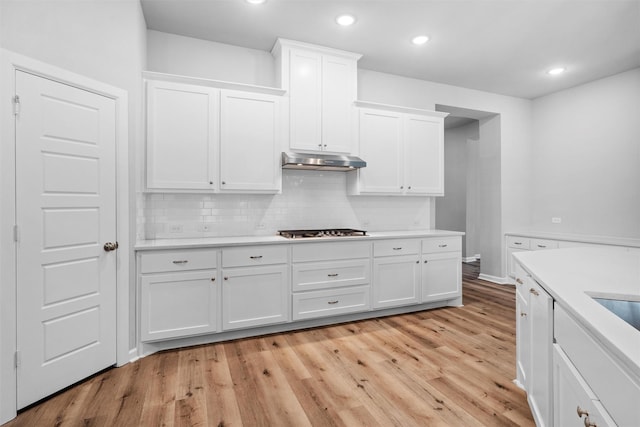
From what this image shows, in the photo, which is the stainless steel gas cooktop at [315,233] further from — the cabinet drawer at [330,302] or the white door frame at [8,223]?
the white door frame at [8,223]

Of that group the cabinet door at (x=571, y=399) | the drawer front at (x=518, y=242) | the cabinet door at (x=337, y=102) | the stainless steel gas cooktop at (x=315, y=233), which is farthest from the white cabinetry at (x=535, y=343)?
the drawer front at (x=518, y=242)

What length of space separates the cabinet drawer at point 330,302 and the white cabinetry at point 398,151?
44.7 inches

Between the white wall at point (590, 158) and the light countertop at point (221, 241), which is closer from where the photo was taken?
the light countertop at point (221, 241)

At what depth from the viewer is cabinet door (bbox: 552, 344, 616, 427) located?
3.08 ft

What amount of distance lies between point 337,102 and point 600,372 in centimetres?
311

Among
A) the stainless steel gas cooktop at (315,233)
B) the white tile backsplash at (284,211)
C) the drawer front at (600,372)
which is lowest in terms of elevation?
the drawer front at (600,372)

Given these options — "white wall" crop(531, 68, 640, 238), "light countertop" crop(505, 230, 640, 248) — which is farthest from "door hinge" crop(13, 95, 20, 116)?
"white wall" crop(531, 68, 640, 238)

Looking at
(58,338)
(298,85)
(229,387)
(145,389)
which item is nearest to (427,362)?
(229,387)

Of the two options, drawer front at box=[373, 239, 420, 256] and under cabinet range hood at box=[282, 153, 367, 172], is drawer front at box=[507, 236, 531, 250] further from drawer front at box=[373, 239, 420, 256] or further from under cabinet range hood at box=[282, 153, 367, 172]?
under cabinet range hood at box=[282, 153, 367, 172]

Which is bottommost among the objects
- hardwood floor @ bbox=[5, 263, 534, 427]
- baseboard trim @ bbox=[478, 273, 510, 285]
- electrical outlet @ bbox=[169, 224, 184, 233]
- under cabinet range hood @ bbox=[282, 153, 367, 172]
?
hardwood floor @ bbox=[5, 263, 534, 427]

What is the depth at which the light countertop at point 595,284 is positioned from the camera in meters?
0.83

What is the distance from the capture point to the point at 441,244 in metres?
3.73

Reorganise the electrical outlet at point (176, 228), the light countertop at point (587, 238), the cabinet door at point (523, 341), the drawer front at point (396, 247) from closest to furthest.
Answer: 1. the cabinet door at point (523, 341)
2. the electrical outlet at point (176, 228)
3. the drawer front at point (396, 247)
4. the light countertop at point (587, 238)

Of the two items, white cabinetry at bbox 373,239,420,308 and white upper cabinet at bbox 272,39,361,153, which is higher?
white upper cabinet at bbox 272,39,361,153
